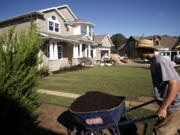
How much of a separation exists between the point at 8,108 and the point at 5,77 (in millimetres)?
504

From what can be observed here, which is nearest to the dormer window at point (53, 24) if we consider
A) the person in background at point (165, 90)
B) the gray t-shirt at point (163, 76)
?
the person in background at point (165, 90)

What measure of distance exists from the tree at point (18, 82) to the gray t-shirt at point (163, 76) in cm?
229

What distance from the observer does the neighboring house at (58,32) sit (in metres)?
14.1

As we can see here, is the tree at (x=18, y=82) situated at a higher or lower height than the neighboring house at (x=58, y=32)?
lower

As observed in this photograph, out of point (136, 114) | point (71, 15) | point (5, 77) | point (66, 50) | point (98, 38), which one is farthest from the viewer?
point (98, 38)

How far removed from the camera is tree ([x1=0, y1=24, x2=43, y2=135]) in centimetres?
206

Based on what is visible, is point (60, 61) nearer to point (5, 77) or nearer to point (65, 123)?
point (65, 123)

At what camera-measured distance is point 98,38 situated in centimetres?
2788

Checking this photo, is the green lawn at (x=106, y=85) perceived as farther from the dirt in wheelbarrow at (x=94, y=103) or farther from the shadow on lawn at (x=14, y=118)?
the shadow on lawn at (x=14, y=118)

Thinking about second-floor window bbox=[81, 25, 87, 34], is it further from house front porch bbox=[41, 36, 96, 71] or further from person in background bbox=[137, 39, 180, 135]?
person in background bbox=[137, 39, 180, 135]

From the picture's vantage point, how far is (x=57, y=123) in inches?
135

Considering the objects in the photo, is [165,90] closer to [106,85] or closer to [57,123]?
[57,123]

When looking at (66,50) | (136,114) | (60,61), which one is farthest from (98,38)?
(136,114)

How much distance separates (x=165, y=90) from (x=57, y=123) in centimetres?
278
